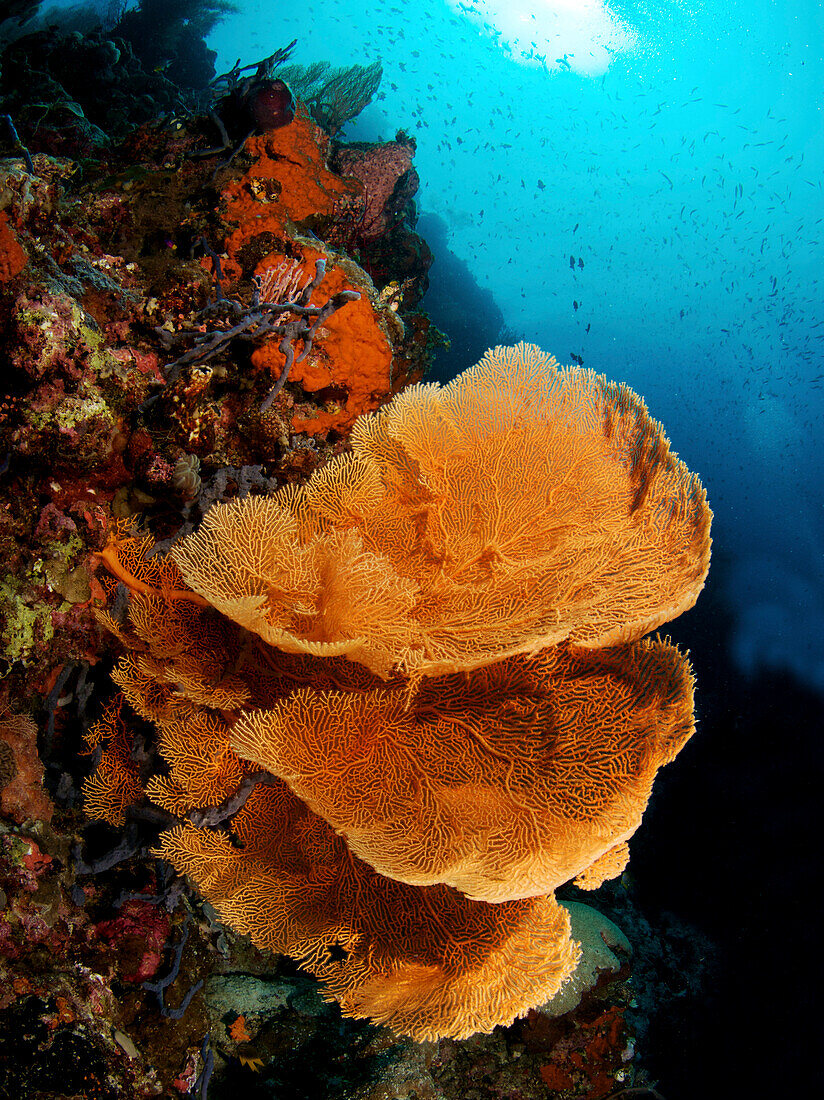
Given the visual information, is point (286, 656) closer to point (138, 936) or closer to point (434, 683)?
point (434, 683)

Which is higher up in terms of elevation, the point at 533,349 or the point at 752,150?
the point at 752,150

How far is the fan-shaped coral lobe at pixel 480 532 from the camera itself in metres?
2.44

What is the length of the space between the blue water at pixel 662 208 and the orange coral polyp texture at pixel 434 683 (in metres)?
16.9

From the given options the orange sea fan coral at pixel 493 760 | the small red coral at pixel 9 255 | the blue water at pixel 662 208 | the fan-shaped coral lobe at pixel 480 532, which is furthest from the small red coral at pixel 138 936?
the blue water at pixel 662 208

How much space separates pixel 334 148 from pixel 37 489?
24.0ft

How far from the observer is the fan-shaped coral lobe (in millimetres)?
2441

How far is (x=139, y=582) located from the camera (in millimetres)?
2900

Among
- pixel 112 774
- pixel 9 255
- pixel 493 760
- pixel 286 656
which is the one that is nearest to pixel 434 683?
pixel 493 760

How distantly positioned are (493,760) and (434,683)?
19.8 inches

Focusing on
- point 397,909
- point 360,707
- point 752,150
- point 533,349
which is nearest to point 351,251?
point 533,349

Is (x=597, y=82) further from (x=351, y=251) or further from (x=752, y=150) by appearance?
(x=351, y=251)

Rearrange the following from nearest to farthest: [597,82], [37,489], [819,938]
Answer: [37,489], [819,938], [597,82]

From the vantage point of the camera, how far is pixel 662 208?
55.6 metres

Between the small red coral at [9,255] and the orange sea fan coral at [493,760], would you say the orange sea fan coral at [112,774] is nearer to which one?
the orange sea fan coral at [493,760]
